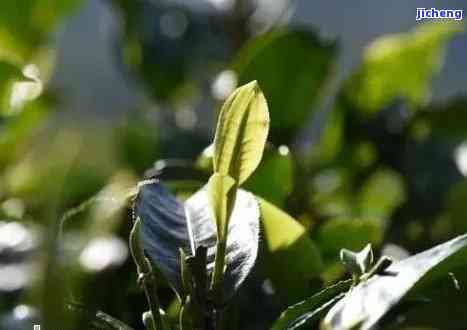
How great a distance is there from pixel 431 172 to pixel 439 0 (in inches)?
50.0

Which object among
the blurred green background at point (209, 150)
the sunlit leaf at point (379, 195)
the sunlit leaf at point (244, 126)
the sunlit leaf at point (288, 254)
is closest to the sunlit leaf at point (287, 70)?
the blurred green background at point (209, 150)

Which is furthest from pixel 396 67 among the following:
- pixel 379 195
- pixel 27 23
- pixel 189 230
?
pixel 189 230

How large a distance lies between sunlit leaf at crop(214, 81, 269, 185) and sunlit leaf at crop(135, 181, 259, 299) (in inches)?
1.8

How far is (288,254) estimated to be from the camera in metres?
0.64

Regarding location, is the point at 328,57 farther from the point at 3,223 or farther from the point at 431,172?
the point at 3,223

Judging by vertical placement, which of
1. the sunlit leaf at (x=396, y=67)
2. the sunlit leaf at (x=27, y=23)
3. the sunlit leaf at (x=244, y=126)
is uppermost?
the sunlit leaf at (x=27, y=23)

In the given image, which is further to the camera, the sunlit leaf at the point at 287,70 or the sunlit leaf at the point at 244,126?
the sunlit leaf at the point at 287,70

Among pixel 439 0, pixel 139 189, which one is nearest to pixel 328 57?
pixel 139 189

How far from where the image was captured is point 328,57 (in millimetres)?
967

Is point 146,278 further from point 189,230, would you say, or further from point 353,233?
point 353,233

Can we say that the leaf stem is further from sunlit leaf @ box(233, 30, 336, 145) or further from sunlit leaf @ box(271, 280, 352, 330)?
sunlit leaf @ box(233, 30, 336, 145)

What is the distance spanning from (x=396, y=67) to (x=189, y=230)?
51cm

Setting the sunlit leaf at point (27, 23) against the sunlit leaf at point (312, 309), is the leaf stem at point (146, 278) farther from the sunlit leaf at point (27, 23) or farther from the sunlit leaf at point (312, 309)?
the sunlit leaf at point (27, 23)

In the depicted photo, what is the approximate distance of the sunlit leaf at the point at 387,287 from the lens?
46 cm
